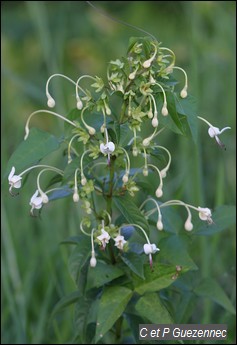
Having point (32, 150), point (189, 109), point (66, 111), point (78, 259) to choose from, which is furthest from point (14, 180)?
point (66, 111)

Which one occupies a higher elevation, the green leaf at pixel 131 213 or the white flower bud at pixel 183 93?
the white flower bud at pixel 183 93

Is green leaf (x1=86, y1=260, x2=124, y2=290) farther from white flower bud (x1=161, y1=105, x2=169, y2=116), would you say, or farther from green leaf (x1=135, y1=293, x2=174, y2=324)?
white flower bud (x1=161, y1=105, x2=169, y2=116)

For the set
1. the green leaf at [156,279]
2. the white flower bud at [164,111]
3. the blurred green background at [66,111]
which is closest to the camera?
the white flower bud at [164,111]

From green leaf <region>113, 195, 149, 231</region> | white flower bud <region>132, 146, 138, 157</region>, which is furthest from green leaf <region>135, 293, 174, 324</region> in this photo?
white flower bud <region>132, 146, 138, 157</region>

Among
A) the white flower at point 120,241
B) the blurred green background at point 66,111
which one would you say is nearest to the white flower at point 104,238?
the white flower at point 120,241

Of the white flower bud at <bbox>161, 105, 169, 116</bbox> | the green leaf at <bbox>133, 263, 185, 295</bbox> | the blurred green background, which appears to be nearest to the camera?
the white flower bud at <bbox>161, 105, 169, 116</bbox>

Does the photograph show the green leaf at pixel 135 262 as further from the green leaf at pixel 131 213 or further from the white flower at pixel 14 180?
the white flower at pixel 14 180
